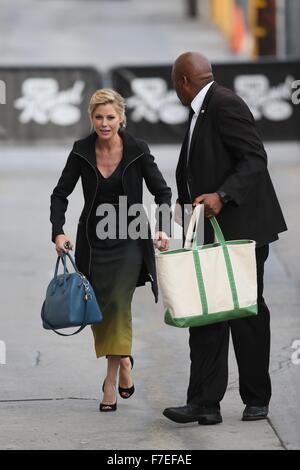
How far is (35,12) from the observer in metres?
47.0

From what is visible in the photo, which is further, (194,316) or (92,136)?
(92,136)

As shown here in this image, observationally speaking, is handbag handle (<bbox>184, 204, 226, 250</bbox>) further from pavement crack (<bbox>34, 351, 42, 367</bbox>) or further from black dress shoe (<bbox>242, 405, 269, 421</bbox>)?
pavement crack (<bbox>34, 351, 42, 367</bbox>)

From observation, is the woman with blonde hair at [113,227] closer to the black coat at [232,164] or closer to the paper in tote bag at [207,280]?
the black coat at [232,164]

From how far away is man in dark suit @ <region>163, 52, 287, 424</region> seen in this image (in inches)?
266

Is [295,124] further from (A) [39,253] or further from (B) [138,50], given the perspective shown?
(B) [138,50]

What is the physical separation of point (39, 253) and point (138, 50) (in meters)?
23.6

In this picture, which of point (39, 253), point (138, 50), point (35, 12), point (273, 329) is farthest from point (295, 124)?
point (35, 12)

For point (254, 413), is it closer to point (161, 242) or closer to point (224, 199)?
point (161, 242)

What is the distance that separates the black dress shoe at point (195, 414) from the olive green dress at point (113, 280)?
1.66 ft

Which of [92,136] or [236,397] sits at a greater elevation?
[92,136]

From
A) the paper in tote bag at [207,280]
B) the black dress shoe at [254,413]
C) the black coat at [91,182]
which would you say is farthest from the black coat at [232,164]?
the black dress shoe at [254,413]

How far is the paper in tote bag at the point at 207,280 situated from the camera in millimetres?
6590

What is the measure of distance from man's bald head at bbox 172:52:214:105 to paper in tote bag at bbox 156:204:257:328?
0.64 m

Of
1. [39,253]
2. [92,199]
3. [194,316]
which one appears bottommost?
[39,253]
